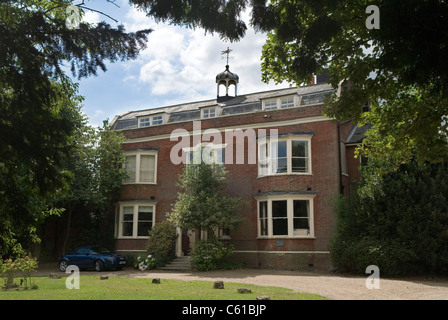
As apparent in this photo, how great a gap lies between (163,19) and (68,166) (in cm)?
1970

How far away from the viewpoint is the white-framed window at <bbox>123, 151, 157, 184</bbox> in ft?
89.2

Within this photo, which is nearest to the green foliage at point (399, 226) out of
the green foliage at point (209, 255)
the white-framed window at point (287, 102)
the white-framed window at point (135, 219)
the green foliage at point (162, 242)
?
the green foliage at point (209, 255)

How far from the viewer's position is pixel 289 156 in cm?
2283

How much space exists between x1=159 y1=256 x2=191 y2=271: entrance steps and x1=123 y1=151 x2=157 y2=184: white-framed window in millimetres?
5350

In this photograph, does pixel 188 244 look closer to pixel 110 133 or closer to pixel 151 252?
pixel 151 252

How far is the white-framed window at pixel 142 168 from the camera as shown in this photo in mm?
27203

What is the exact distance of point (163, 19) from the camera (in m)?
7.62

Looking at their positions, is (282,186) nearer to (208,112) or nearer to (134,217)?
(208,112)

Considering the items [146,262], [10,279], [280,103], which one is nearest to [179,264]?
[146,262]

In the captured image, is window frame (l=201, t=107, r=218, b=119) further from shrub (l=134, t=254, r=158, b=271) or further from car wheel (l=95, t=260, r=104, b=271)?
car wheel (l=95, t=260, r=104, b=271)

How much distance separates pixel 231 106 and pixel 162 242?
959 centimetres

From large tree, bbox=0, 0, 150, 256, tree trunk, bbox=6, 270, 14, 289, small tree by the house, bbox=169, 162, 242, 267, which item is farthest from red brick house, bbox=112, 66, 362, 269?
large tree, bbox=0, 0, 150, 256

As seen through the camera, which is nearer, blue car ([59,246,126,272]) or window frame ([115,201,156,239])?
blue car ([59,246,126,272])
